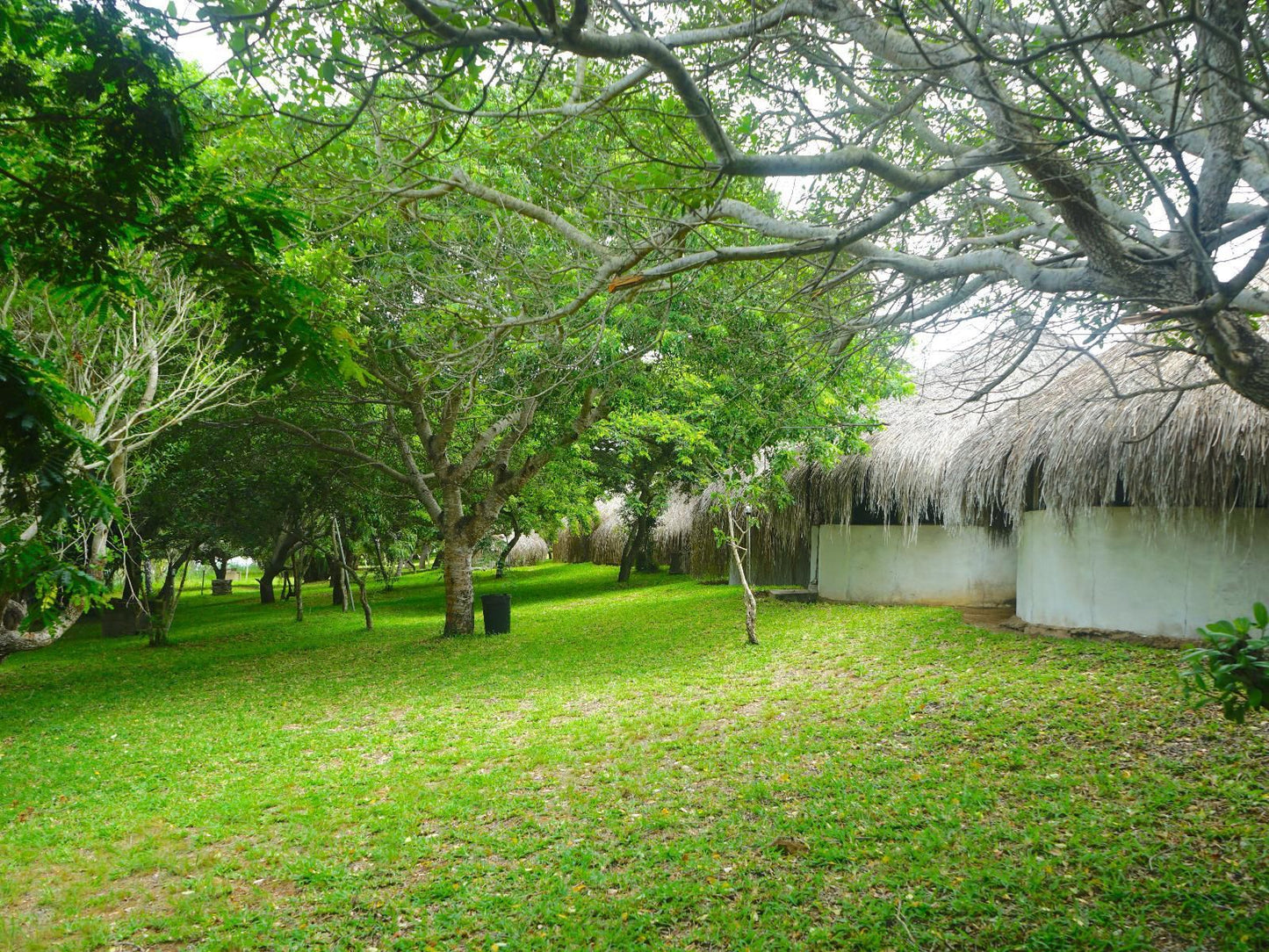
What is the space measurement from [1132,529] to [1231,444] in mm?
1229

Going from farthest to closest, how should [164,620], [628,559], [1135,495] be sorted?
[628,559] < [164,620] < [1135,495]

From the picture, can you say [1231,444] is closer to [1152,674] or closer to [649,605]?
[1152,674]

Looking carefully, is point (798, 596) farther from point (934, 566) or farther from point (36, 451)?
point (36, 451)

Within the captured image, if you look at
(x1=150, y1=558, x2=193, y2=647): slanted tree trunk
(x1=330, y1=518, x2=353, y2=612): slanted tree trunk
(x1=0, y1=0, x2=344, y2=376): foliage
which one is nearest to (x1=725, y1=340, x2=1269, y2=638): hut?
(x1=0, y1=0, x2=344, y2=376): foliage

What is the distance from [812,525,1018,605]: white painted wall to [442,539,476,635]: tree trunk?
19.1 ft

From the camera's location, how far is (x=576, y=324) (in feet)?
25.8

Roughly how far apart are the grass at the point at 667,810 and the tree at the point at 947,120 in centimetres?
224

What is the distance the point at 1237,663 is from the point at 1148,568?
540 cm

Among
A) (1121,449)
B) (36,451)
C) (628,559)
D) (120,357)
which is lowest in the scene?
(628,559)

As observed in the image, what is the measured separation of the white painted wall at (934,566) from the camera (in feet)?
36.3

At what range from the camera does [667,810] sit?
4.49 m

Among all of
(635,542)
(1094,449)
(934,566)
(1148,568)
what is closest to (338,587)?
(635,542)

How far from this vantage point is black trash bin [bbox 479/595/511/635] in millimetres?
11719

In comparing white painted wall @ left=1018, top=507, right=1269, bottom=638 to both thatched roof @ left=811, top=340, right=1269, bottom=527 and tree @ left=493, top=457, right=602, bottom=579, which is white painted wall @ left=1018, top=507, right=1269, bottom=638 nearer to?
thatched roof @ left=811, top=340, right=1269, bottom=527
